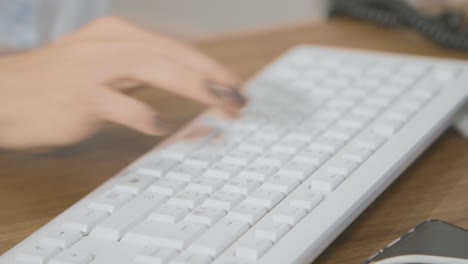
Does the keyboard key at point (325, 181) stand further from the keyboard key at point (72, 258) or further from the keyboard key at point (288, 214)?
the keyboard key at point (72, 258)

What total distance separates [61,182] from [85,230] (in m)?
0.14

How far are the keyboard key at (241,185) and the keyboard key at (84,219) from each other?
0.08 m

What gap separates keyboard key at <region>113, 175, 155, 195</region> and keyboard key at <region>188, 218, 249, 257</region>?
0.26ft

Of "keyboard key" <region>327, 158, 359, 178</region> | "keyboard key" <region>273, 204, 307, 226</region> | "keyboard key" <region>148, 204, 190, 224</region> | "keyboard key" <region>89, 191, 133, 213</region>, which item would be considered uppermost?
"keyboard key" <region>89, 191, 133, 213</region>

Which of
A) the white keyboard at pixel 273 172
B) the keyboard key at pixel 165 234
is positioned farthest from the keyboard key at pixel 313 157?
the keyboard key at pixel 165 234

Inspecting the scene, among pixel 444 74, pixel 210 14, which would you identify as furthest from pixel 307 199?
pixel 210 14

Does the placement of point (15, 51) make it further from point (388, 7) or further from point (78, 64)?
point (388, 7)

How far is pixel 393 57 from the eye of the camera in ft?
2.45

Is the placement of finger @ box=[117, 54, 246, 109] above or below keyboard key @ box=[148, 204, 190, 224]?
above

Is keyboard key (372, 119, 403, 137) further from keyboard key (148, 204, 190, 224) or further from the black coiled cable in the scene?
the black coiled cable

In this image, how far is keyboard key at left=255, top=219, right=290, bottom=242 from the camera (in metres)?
0.45

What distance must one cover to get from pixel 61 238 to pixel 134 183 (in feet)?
0.27

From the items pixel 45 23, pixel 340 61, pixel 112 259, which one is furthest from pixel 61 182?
pixel 45 23

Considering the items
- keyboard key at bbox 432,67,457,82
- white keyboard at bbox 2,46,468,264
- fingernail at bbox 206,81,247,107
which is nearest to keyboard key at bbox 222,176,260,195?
white keyboard at bbox 2,46,468,264
